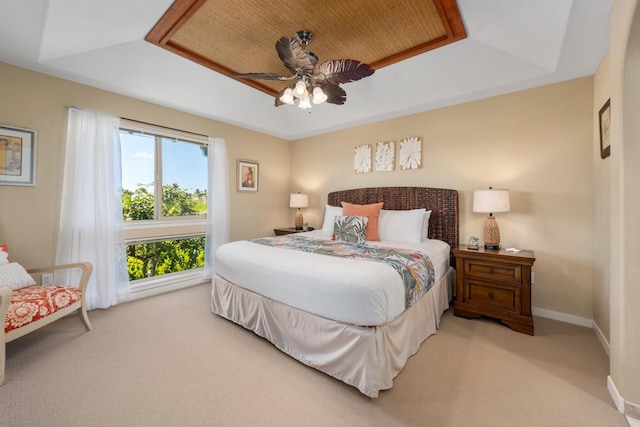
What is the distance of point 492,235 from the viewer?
113 inches

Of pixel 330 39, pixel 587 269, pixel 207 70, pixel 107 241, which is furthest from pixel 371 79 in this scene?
pixel 107 241

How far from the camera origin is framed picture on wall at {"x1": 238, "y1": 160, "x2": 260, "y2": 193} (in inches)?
179

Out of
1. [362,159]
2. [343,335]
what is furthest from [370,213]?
[343,335]

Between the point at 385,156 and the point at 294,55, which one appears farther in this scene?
the point at 385,156

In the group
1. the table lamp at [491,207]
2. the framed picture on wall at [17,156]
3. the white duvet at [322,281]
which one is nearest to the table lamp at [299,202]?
the white duvet at [322,281]

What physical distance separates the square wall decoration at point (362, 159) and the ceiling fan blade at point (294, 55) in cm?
215

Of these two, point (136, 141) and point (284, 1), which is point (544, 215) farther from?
point (136, 141)

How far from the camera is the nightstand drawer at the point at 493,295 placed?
2570 mm

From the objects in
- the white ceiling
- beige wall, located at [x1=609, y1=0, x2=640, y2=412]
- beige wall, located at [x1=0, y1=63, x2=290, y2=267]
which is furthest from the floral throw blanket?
beige wall, located at [x1=0, y1=63, x2=290, y2=267]

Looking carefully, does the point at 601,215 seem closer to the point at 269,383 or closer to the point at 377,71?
the point at 377,71

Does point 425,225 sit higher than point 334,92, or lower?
Result: lower

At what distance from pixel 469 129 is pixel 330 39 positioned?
2.08 metres

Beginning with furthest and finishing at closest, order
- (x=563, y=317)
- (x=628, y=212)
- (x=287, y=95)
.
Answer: (x=563, y=317)
(x=287, y=95)
(x=628, y=212)

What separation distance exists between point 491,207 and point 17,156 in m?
4.85
